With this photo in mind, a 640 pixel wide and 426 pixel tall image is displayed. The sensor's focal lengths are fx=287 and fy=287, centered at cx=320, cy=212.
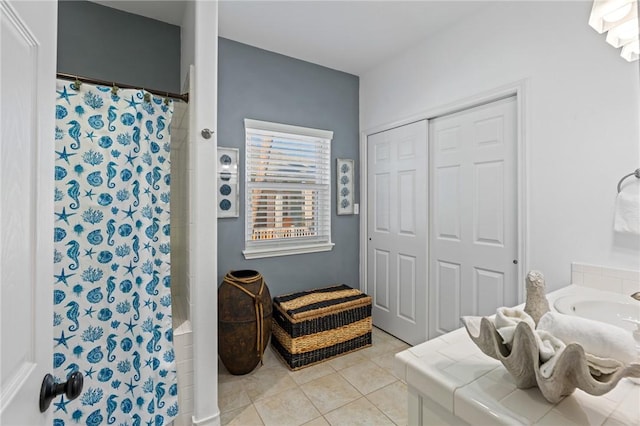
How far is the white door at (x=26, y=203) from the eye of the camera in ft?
1.58

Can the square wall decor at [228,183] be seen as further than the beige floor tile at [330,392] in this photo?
Yes

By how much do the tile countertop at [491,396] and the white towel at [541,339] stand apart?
90 millimetres

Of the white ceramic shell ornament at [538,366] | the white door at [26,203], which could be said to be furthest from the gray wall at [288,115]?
the white ceramic shell ornament at [538,366]

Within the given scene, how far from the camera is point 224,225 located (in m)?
2.46

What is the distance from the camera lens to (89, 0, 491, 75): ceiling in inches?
80.4

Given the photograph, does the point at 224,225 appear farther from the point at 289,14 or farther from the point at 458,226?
the point at 458,226

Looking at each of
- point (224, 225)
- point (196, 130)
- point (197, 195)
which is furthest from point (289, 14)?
point (224, 225)

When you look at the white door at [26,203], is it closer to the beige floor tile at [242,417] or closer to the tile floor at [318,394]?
the beige floor tile at [242,417]

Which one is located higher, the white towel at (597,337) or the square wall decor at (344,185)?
the square wall decor at (344,185)

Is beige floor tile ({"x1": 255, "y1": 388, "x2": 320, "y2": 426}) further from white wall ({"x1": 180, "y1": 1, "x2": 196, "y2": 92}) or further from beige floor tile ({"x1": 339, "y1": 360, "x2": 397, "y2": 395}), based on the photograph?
white wall ({"x1": 180, "y1": 1, "x2": 196, "y2": 92})

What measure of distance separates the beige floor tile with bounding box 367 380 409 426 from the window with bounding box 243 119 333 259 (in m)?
1.34

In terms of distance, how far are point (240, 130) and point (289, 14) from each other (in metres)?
0.97

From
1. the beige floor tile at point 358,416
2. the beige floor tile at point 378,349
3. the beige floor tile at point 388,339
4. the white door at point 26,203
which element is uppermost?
the white door at point 26,203

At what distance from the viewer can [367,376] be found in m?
2.15
